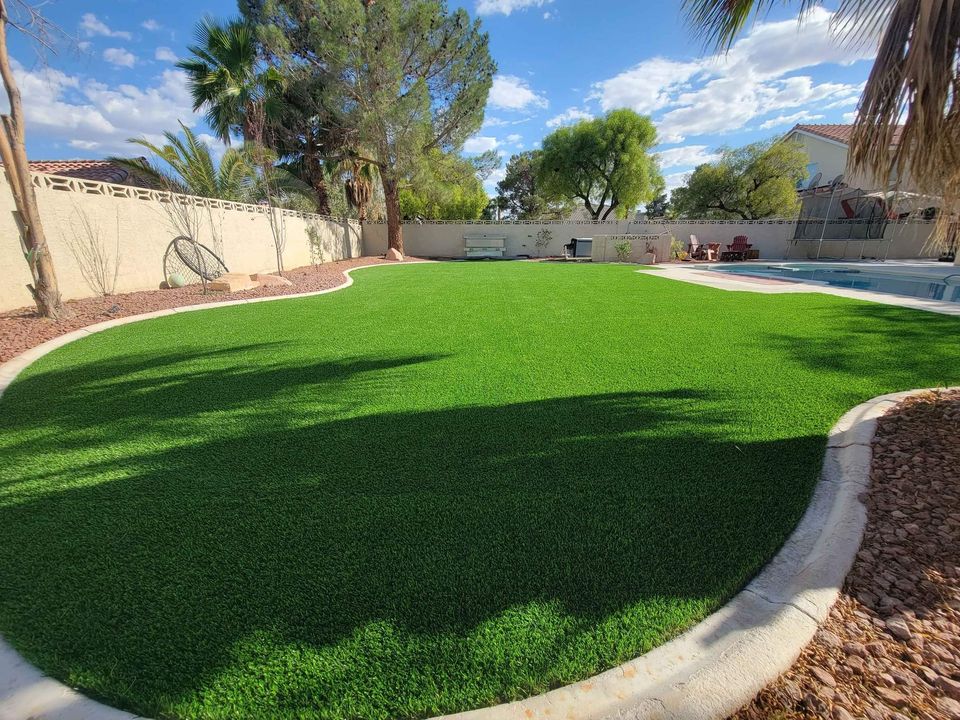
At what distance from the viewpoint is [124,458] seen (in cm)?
261

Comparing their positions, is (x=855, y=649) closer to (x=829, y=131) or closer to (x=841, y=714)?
(x=841, y=714)

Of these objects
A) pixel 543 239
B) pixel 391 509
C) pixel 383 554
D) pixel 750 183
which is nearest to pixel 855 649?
pixel 383 554

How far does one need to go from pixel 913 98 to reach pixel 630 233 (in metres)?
24.1

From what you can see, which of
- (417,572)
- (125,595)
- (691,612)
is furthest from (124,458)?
(691,612)

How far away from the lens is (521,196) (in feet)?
143

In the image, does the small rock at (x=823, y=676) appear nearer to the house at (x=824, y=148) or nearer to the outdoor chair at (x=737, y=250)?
the outdoor chair at (x=737, y=250)

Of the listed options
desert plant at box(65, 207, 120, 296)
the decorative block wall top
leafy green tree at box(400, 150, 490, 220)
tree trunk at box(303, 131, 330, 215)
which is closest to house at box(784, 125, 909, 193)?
leafy green tree at box(400, 150, 490, 220)

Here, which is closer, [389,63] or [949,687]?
[949,687]

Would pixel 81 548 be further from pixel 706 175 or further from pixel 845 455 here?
pixel 706 175

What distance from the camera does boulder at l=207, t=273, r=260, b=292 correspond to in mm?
9078

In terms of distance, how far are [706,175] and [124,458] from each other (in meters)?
31.7

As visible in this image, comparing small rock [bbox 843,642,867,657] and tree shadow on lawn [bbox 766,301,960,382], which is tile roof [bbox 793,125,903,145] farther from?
small rock [bbox 843,642,867,657]

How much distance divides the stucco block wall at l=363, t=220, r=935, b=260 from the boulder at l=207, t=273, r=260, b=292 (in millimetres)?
15228

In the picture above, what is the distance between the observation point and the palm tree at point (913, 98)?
1787 millimetres
